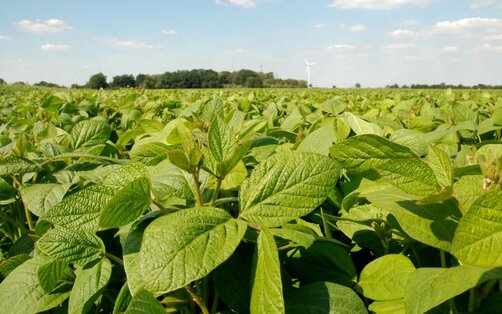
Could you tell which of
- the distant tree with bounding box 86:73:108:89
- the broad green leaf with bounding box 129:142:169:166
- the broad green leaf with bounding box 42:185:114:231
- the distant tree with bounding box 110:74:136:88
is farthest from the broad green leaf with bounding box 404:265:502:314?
the distant tree with bounding box 110:74:136:88

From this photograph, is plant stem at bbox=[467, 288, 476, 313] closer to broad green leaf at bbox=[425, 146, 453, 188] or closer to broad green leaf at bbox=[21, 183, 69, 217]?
broad green leaf at bbox=[425, 146, 453, 188]

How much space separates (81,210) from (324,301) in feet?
1.34

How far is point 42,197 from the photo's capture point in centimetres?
93

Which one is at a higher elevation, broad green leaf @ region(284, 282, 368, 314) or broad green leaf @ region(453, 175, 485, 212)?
broad green leaf @ region(453, 175, 485, 212)

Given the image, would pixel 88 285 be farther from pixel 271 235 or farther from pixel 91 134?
pixel 91 134

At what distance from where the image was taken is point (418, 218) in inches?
26.2

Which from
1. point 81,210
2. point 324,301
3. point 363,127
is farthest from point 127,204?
point 363,127

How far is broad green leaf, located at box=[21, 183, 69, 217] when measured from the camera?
2.98ft

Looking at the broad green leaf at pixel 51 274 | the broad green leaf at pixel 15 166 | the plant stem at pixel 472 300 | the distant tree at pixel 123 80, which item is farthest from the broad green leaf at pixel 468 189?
the distant tree at pixel 123 80

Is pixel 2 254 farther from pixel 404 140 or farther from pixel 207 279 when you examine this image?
pixel 404 140

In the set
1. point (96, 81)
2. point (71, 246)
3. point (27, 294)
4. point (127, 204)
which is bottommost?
point (27, 294)

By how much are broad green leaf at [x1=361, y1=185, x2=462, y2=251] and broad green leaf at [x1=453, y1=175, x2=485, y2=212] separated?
0.05 feet

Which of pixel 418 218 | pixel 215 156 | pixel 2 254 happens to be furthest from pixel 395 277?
pixel 2 254

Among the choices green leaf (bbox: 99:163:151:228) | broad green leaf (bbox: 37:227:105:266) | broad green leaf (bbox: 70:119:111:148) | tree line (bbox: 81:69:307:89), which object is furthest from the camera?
tree line (bbox: 81:69:307:89)
